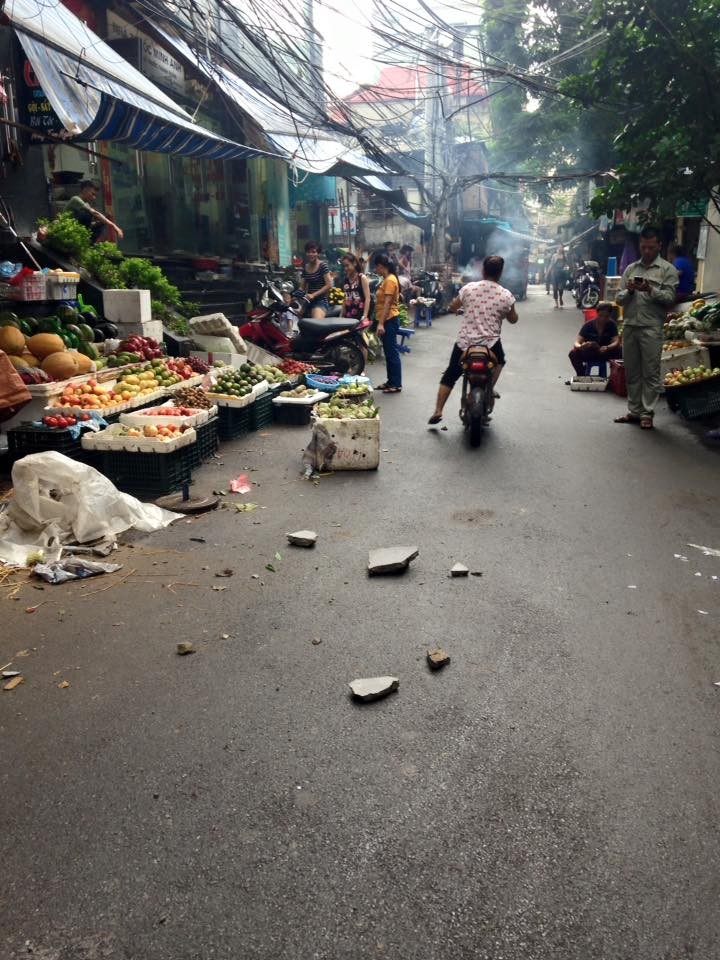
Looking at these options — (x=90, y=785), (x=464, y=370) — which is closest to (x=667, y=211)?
(x=464, y=370)

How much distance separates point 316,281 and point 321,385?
167 inches

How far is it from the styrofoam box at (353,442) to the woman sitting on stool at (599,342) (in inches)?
253

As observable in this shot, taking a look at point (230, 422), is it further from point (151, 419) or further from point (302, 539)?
point (302, 539)

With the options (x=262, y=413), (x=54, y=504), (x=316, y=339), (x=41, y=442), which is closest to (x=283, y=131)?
(x=316, y=339)

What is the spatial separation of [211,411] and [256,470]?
0.82 meters

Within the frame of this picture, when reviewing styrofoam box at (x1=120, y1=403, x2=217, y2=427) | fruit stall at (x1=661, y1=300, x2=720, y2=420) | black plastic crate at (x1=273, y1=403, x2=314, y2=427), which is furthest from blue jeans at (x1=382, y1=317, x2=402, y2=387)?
styrofoam box at (x1=120, y1=403, x2=217, y2=427)

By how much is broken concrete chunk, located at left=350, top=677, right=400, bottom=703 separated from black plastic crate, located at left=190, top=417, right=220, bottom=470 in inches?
167

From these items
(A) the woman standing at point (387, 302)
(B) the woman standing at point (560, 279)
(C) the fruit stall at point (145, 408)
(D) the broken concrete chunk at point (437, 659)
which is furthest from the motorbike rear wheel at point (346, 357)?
(B) the woman standing at point (560, 279)

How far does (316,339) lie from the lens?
43.1 feet

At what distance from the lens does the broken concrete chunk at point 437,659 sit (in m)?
3.97

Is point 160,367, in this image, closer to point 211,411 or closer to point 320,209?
point 211,411

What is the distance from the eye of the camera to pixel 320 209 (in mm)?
28234

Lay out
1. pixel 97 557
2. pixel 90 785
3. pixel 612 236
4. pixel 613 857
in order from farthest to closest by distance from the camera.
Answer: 1. pixel 612 236
2. pixel 97 557
3. pixel 90 785
4. pixel 613 857

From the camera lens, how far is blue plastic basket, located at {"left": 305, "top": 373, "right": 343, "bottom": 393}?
36.6 ft
